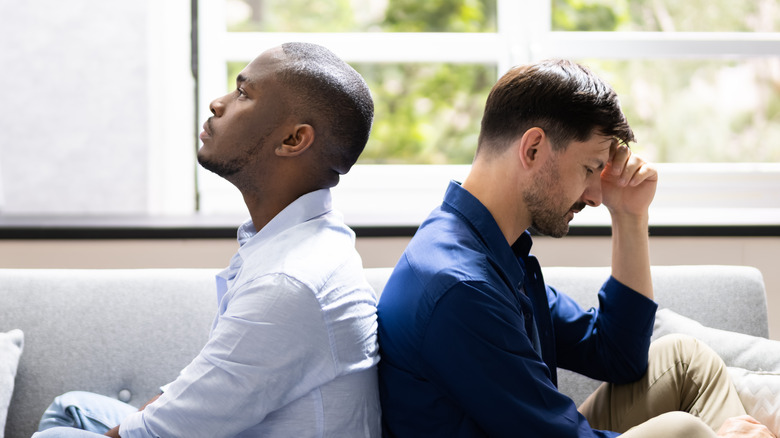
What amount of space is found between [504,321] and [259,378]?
1.28 ft

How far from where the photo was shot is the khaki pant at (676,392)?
1.48 meters

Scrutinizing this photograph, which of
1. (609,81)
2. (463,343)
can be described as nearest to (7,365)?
(463,343)

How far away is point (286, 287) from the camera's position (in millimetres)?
1112

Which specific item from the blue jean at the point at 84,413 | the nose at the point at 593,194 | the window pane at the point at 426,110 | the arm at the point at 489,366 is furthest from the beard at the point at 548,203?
the window pane at the point at 426,110

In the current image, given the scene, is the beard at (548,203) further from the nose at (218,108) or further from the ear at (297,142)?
the nose at (218,108)

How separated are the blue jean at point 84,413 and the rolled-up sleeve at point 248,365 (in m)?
0.52

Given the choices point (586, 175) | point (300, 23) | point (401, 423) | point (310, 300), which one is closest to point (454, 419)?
point (401, 423)

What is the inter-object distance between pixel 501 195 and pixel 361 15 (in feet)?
4.82

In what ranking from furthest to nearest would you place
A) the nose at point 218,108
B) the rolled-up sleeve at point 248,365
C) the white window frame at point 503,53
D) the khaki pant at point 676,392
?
the white window frame at point 503,53 < the khaki pant at point 676,392 < the nose at point 218,108 < the rolled-up sleeve at point 248,365

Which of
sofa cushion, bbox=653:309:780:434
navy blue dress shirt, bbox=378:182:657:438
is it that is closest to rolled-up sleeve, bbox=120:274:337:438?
navy blue dress shirt, bbox=378:182:657:438

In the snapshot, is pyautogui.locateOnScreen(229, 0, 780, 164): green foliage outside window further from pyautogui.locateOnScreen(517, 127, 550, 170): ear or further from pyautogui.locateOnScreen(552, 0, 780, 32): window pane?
pyautogui.locateOnScreen(517, 127, 550, 170): ear

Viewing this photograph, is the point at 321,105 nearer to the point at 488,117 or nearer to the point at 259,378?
the point at 488,117

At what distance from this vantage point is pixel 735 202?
8.57ft

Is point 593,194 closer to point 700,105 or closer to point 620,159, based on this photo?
point 620,159
